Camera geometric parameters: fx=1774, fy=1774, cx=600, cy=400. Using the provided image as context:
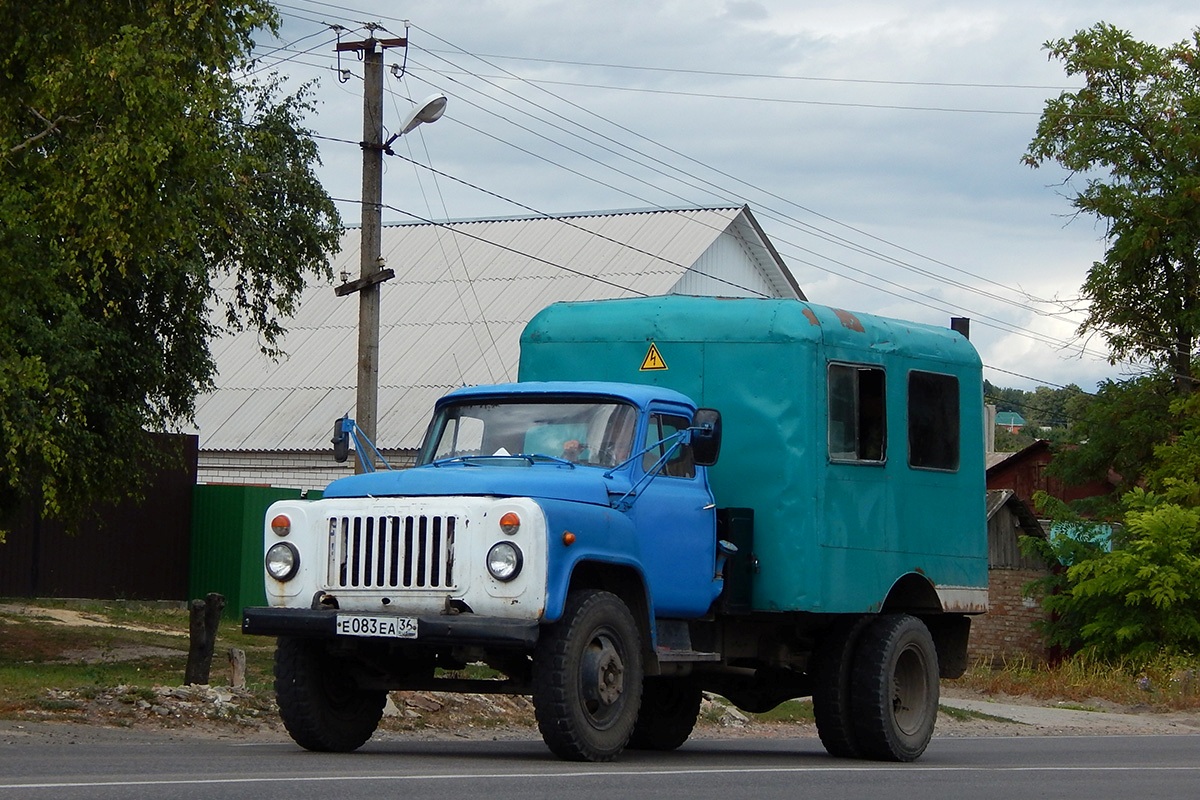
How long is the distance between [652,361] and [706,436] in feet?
5.41

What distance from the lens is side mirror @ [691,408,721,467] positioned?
11.3 m

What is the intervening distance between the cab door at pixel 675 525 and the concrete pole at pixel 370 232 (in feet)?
29.4

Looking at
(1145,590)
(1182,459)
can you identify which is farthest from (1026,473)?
(1145,590)

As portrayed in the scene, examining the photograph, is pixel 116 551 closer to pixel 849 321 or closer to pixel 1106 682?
pixel 1106 682

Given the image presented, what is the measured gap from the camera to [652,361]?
42.1ft

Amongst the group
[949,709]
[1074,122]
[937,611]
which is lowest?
[949,709]

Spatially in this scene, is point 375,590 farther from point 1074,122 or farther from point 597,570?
point 1074,122

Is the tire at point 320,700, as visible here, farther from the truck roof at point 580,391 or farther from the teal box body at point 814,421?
the teal box body at point 814,421

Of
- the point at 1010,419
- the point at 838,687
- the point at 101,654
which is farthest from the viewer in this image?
the point at 1010,419

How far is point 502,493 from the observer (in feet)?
33.4

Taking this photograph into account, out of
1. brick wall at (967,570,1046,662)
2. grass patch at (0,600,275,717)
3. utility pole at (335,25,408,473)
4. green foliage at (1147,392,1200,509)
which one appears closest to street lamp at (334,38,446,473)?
utility pole at (335,25,408,473)

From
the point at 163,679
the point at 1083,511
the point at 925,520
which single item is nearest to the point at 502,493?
the point at 925,520

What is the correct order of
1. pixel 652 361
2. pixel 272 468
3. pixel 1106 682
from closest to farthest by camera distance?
pixel 652 361
pixel 1106 682
pixel 272 468

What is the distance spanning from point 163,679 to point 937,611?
7.76m
